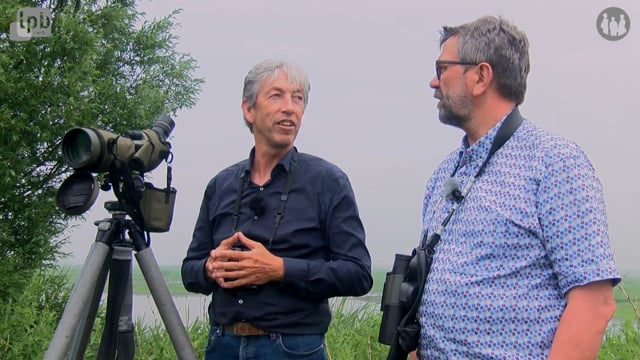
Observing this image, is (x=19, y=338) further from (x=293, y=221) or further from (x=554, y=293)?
(x=554, y=293)

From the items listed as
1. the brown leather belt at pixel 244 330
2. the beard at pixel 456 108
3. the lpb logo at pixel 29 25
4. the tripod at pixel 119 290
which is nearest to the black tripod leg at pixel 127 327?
the tripod at pixel 119 290

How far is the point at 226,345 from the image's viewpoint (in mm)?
2547

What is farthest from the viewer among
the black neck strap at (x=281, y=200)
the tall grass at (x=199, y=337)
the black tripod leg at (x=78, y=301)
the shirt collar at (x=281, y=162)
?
the tall grass at (x=199, y=337)

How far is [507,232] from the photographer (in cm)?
196

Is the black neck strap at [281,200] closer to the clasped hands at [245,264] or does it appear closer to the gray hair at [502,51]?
the clasped hands at [245,264]

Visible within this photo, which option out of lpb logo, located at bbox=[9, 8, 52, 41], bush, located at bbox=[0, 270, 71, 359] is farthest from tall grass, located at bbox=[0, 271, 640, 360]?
lpb logo, located at bbox=[9, 8, 52, 41]

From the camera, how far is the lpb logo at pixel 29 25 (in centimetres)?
720

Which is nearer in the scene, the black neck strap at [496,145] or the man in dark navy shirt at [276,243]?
the black neck strap at [496,145]

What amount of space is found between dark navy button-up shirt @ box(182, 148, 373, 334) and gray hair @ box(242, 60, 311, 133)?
0.81 feet

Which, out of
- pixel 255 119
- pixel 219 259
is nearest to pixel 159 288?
pixel 219 259

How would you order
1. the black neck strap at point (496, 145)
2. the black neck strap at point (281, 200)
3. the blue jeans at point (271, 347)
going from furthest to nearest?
1. the black neck strap at point (281, 200)
2. the blue jeans at point (271, 347)
3. the black neck strap at point (496, 145)

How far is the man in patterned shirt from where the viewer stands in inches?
73.0

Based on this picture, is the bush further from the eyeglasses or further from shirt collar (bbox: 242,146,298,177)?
the eyeglasses

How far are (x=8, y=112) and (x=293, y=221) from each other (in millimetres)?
5065
